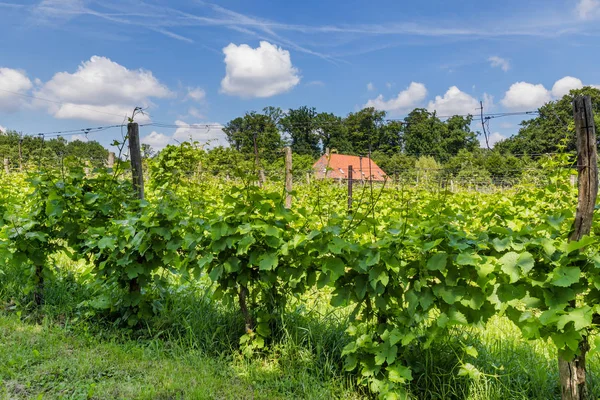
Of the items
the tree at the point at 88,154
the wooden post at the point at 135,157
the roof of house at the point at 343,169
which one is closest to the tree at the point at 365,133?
the roof of house at the point at 343,169

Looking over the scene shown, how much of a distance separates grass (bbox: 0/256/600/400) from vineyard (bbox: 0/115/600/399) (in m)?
0.02

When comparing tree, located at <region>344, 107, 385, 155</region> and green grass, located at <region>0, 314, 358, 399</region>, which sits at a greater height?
tree, located at <region>344, 107, 385, 155</region>

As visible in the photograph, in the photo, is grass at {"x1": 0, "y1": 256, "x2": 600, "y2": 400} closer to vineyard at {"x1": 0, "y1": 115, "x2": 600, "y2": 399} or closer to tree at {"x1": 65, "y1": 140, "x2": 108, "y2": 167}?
vineyard at {"x1": 0, "y1": 115, "x2": 600, "y2": 399}

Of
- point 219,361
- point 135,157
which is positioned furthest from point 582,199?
point 135,157

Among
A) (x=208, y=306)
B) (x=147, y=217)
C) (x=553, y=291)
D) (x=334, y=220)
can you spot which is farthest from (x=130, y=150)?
(x=553, y=291)

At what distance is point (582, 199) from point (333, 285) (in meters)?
1.34

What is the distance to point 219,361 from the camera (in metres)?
2.69

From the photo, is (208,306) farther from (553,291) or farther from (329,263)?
(553,291)

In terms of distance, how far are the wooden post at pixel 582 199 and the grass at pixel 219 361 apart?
183 millimetres

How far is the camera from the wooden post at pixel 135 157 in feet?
12.3

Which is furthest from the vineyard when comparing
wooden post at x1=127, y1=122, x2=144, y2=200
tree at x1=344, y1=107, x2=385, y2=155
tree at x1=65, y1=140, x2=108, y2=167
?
tree at x1=344, y1=107, x2=385, y2=155

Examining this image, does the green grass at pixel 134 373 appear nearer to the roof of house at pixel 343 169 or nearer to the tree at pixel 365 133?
the roof of house at pixel 343 169

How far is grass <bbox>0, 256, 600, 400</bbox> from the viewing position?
228 cm

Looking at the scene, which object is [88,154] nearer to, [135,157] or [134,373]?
[135,157]
